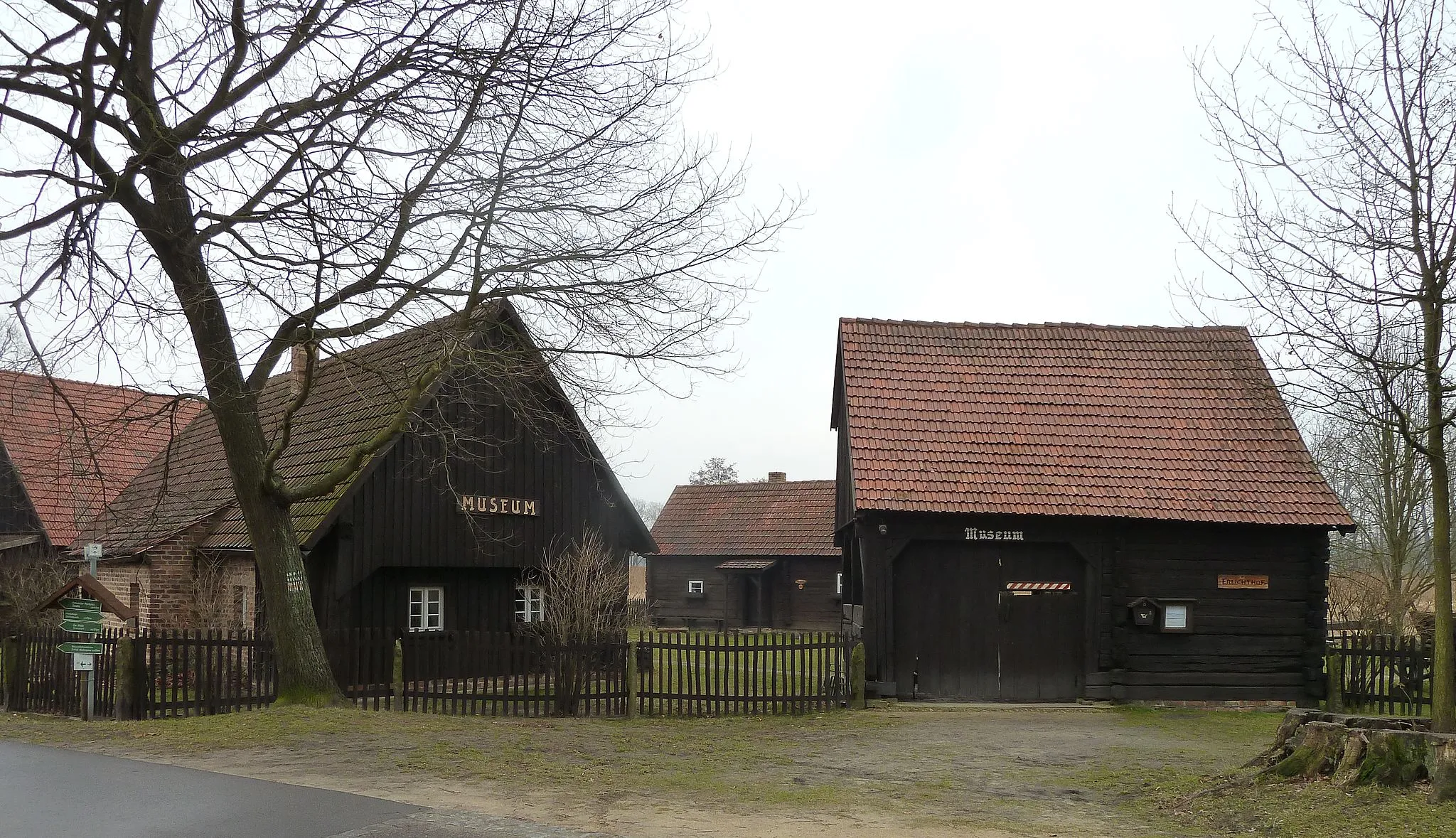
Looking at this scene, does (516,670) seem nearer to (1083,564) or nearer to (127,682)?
(127,682)

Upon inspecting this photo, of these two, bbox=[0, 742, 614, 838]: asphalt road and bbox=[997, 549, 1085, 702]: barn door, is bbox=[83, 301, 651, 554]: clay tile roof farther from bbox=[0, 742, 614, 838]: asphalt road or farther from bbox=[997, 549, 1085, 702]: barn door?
bbox=[0, 742, 614, 838]: asphalt road

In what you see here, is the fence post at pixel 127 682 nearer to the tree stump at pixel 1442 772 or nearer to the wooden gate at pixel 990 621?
the wooden gate at pixel 990 621

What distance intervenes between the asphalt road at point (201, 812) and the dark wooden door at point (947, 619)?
10.5 metres

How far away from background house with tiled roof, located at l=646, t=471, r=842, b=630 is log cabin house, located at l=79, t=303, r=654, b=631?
18278 millimetres

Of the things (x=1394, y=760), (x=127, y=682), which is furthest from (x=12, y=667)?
(x=1394, y=760)

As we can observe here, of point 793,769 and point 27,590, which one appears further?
point 27,590

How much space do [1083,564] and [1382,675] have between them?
462 cm

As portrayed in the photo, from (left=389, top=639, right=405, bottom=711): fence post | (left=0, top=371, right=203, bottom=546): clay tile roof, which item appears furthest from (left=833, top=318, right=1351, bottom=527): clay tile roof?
(left=0, top=371, right=203, bottom=546): clay tile roof

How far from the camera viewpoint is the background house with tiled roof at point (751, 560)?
41.5 metres

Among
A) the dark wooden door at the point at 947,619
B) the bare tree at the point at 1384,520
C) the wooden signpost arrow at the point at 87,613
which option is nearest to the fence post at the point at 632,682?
the dark wooden door at the point at 947,619

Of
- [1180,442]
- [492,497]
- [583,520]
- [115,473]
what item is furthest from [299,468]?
[1180,442]

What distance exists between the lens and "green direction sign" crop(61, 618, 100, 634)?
48.9 ft

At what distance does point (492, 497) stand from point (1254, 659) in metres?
12.9

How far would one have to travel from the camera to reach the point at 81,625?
589 inches
